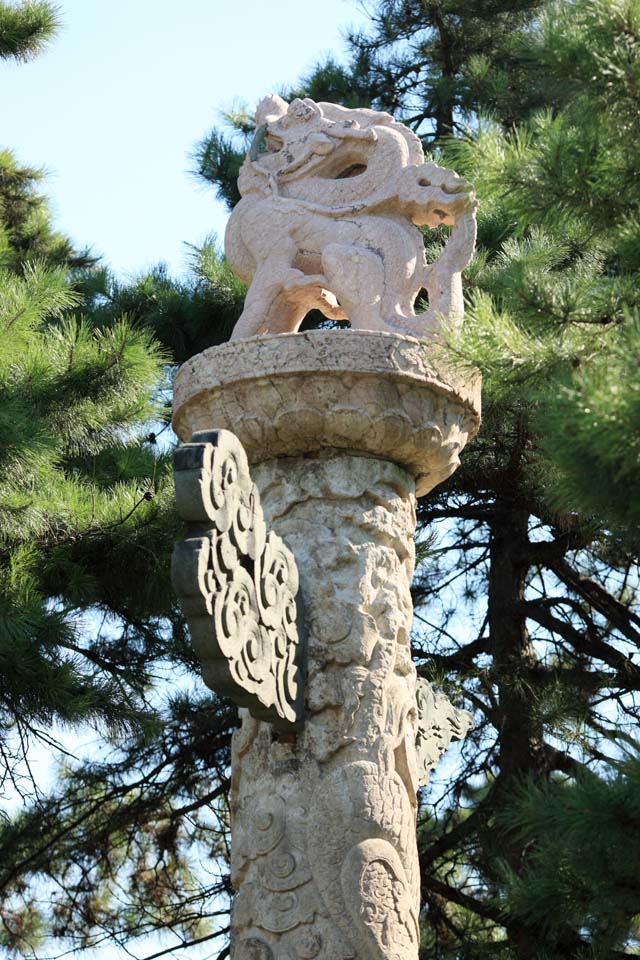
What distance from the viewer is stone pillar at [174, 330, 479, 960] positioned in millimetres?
3572

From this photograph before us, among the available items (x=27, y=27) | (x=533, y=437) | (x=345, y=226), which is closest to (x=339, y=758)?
(x=345, y=226)

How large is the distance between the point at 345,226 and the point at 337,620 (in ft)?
4.17

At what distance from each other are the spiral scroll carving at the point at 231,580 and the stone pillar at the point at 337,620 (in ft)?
0.63

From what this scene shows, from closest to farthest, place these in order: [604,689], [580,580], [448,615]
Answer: [604,689] → [580,580] → [448,615]

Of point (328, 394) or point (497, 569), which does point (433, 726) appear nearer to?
point (328, 394)

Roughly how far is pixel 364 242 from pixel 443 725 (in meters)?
1.44

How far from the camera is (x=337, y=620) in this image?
12.5ft

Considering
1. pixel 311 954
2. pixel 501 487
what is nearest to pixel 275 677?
pixel 311 954

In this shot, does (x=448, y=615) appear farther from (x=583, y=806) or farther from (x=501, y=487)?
(x=583, y=806)

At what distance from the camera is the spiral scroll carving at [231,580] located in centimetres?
315

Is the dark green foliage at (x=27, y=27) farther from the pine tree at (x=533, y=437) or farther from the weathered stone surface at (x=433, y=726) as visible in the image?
the weathered stone surface at (x=433, y=726)

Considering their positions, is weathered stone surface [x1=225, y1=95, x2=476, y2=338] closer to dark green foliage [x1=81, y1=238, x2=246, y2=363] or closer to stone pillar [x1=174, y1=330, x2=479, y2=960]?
stone pillar [x1=174, y1=330, x2=479, y2=960]

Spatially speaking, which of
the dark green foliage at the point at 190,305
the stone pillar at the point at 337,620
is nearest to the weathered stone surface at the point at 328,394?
the stone pillar at the point at 337,620

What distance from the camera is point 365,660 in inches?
150
